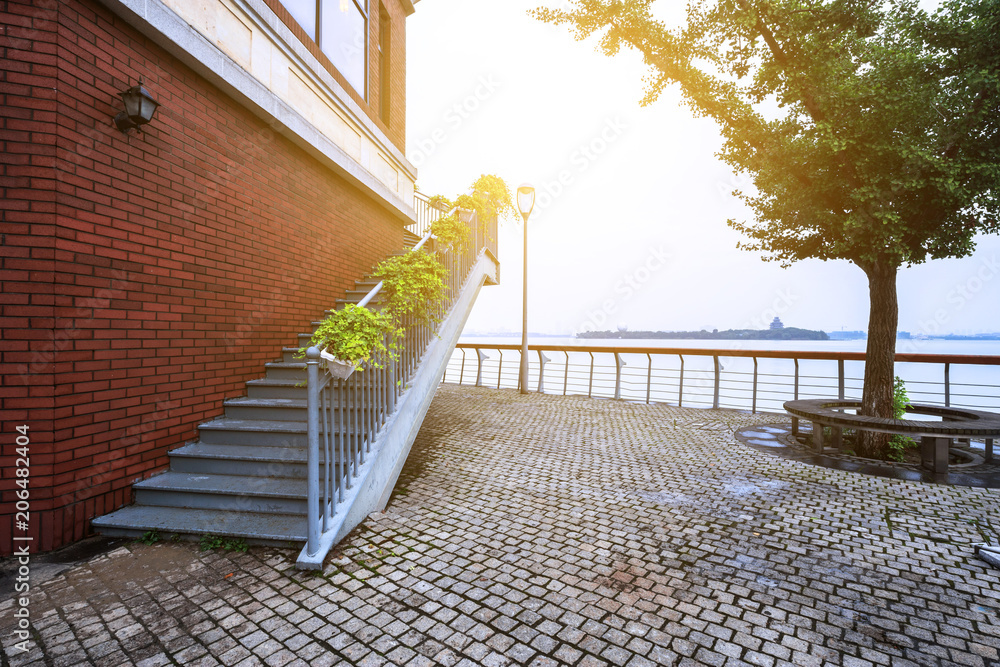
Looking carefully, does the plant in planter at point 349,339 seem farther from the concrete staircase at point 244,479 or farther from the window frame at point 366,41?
the window frame at point 366,41

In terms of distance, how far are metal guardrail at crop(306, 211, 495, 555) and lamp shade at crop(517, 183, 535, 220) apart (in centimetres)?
637

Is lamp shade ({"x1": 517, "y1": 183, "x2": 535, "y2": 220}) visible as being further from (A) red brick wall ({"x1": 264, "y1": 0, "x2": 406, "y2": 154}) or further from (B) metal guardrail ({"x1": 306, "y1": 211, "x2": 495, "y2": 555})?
(B) metal guardrail ({"x1": 306, "y1": 211, "x2": 495, "y2": 555})

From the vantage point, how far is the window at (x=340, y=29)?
6676 millimetres

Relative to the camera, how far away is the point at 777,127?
6.15m

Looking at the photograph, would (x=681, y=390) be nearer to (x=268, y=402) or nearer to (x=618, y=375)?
(x=618, y=375)

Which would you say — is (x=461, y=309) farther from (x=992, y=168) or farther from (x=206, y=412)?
(x=992, y=168)

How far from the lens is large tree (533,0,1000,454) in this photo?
494 cm

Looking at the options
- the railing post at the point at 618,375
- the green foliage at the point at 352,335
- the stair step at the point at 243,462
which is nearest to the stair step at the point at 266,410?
the stair step at the point at 243,462

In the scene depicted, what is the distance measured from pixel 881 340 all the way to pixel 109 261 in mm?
9091

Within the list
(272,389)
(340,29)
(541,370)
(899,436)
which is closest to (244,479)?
(272,389)

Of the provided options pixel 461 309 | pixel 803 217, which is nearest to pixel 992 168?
pixel 803 217

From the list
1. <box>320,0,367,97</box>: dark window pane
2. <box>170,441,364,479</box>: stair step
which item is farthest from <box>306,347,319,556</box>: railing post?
<box>320,0,367,97</box>: dark window pane

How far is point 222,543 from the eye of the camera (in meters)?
3.16

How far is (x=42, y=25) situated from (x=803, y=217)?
8117 mm
